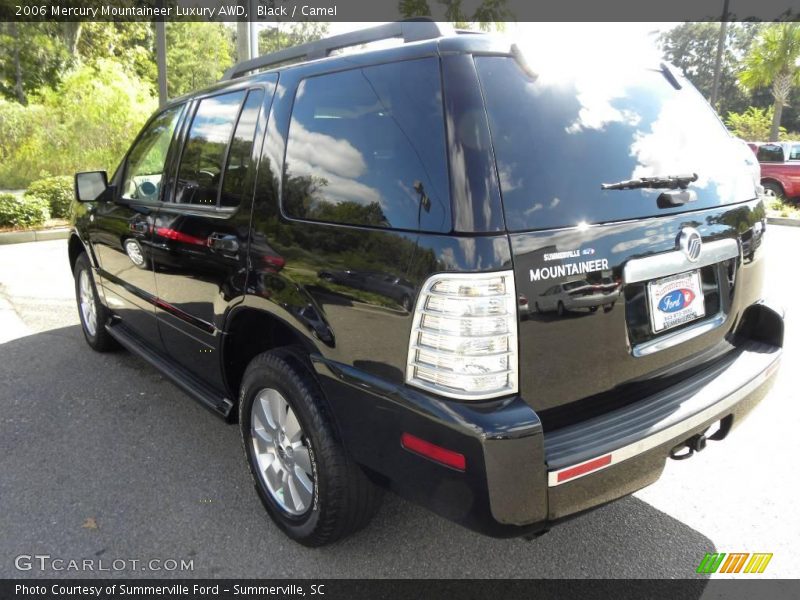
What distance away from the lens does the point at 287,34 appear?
55.2 m

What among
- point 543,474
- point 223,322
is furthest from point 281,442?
point 543,474

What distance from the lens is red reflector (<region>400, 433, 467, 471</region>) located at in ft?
6.10

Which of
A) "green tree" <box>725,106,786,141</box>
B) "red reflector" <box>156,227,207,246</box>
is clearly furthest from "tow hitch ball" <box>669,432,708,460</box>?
"green tree" <box>725,106,786,141</box>

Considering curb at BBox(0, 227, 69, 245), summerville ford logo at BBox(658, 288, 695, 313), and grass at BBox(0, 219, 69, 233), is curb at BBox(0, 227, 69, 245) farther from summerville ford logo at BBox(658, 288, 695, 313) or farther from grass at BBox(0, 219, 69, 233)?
summerville ford logo at BBox(658, 288, 695, 313)

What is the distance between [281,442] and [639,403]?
1480 millimetres

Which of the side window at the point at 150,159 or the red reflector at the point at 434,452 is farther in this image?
the side window at the point at 150,159

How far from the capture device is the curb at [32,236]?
10.3 metres

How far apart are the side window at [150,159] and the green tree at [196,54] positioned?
40.3 metres

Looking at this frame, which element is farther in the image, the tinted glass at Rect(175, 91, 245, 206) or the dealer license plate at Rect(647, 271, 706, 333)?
the tinted glass at Rect(175, 91, 245, 206)

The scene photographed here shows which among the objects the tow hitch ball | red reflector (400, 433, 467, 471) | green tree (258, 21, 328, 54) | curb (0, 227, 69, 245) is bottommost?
curb (0, 227, 69, 245)

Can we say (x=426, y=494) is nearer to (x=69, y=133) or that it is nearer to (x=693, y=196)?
(x=693, y=196)

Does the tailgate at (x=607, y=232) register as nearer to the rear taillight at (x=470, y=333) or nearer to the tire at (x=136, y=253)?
the rear taillight at (x=470, y=333)

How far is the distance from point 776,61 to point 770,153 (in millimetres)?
12140

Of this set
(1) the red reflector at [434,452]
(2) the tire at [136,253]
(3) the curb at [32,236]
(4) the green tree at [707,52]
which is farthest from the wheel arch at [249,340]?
(4) the green tree at [707,52]
